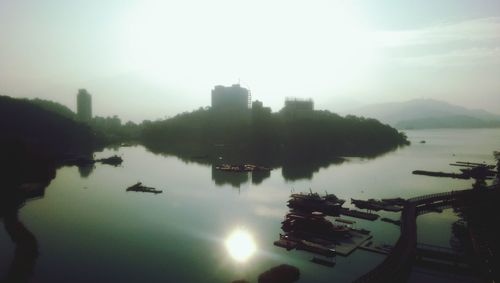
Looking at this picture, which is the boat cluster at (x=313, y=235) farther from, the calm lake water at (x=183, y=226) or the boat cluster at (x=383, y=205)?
the boat cluster at (x=383, y=205)

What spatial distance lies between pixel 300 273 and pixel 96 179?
311ft

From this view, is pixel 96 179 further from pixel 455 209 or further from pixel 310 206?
pixel 455 209

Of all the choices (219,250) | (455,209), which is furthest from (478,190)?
(219,250)

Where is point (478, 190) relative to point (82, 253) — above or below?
above

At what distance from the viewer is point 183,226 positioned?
65.4 meters

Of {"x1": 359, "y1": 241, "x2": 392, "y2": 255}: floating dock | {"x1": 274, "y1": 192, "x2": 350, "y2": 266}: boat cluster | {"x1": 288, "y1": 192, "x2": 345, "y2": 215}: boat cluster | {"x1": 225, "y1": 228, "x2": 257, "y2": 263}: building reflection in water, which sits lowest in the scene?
{"x1": 225, "y1": 228, "x2": 257, "y2": 263}: building reflection in water

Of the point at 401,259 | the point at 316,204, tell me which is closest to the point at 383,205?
the point at 316,204

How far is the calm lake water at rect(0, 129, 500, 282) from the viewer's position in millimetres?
45537

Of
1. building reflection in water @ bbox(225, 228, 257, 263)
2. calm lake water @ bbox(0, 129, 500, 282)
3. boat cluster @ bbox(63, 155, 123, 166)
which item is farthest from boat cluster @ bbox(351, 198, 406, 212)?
boat cluster @ bbox(63, 155, 123, 166)

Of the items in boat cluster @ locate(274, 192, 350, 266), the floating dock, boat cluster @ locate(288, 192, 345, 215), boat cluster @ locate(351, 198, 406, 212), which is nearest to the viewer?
boat cluster @ locate(274, 192, 350, 266)

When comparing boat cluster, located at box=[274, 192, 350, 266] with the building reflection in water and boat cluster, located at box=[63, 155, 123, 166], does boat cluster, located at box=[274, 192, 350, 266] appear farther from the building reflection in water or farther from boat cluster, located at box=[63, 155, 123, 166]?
boat cluster, located at box=[63, 155, 123, 166]

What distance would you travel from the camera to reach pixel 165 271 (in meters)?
45.6

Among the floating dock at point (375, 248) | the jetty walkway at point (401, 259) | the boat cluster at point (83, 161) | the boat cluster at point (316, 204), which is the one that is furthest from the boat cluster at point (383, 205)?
the boat cluster at point (83, 161)

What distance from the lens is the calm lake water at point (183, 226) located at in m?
45.5
